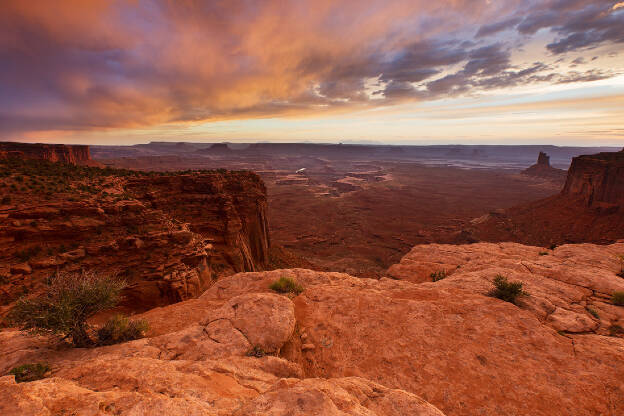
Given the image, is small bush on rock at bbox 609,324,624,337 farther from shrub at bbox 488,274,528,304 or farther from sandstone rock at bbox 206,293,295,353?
sandstone rock at bbox 206,293,295,353

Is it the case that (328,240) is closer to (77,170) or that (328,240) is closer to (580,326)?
(77,170)

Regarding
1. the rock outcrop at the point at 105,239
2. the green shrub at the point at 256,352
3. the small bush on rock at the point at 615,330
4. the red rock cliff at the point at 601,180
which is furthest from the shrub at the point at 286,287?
the red rock cliff at the point at 601,180

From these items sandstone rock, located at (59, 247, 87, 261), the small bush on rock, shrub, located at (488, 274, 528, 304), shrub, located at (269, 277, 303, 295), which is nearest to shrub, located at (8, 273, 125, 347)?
shrub, located at (269, 277, 303, 295)

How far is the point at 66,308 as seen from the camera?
17.4 feet

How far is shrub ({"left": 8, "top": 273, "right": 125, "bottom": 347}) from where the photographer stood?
524 cm

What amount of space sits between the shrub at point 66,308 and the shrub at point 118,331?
28cm

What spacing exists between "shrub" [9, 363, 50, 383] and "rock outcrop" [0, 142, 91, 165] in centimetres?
6312

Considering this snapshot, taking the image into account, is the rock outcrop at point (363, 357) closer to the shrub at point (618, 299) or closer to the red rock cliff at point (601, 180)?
the shrub at point (618, 299)

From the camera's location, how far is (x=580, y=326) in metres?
6.19

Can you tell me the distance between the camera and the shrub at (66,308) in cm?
524

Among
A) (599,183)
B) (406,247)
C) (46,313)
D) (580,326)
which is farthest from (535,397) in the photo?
(599,183)

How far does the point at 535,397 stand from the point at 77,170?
2432cm

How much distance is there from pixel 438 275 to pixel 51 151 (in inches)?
3652

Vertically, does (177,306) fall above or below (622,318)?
below
